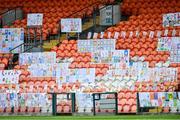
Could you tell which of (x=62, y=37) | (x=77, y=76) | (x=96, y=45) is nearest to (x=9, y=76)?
(x=77, y=76)

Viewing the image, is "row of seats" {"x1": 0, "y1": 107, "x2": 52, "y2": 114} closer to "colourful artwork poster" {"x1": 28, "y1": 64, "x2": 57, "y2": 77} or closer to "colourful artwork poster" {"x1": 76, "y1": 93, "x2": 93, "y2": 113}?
"colourful artwork poster" {"x1": 76, "y1": 93, "x2": 93, "y2": 113}

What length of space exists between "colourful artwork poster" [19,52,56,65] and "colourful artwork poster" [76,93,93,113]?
4.46m

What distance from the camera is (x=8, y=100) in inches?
1283

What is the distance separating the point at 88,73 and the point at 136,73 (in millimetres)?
1969

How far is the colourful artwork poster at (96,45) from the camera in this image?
35.6 metres

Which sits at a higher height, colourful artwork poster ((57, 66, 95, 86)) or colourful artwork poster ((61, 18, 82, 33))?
colourful artwork poster ((61, 18, 82, 33))

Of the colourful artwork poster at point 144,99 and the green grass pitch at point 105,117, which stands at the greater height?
the colourful artwork poster at point 144,99

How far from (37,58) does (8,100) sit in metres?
3.90

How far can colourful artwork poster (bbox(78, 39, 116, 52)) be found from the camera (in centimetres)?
3559

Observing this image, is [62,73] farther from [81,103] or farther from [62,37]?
[62,37]

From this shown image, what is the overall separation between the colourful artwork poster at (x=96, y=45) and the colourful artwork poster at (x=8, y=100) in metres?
4.57

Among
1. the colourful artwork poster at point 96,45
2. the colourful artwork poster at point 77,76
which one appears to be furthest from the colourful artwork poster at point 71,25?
the colourful artwork poster at point 77,76

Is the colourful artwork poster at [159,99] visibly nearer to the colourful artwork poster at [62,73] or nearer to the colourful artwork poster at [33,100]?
the colourful artwork poster at [33,100]

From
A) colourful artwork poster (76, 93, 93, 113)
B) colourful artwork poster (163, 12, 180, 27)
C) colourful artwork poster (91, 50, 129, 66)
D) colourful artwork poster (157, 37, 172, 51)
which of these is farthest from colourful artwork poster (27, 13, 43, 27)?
colourful artwork poster (76, 93, 93, 113)
